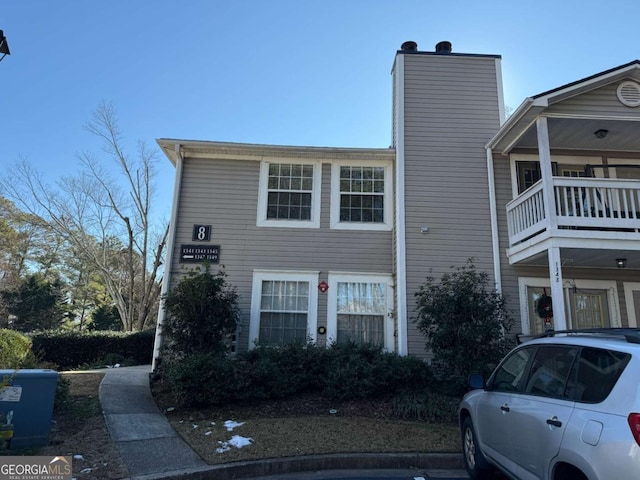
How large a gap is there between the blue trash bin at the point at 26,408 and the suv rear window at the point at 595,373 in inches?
214

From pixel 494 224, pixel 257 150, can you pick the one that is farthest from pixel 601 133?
pixel 257 150

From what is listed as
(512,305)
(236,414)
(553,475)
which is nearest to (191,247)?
(236,414)

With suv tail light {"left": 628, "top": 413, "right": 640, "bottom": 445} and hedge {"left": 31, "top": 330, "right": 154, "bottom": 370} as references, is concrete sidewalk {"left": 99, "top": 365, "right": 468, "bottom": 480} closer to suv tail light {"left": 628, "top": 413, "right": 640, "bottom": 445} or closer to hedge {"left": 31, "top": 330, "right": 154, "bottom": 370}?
suv tail light {"left": 628, "top": 413, "right": 640, "bottom": 445}

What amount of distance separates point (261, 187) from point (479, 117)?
5.60 meters

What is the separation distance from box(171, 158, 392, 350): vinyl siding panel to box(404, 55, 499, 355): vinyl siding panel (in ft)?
3.15

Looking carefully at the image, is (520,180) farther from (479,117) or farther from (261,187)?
(261,187)

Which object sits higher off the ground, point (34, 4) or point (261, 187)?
point (34, 4)

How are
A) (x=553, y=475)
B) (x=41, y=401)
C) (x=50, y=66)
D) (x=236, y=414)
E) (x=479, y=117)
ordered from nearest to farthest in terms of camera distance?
(x=553, y=475) < (x=41, y=401) < (x=236, y=414) < (x=479, y=117) < (x=50, y=66)

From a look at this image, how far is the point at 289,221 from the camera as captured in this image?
385 inches

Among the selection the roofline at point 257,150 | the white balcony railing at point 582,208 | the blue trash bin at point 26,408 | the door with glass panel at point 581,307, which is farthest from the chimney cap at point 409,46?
the blue trash bin at point 26,408

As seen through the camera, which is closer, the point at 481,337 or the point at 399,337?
the point at 481,337

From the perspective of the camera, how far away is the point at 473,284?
7535 mm

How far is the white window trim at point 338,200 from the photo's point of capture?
9766mm

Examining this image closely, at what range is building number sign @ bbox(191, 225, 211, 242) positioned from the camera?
9531 millimetres
